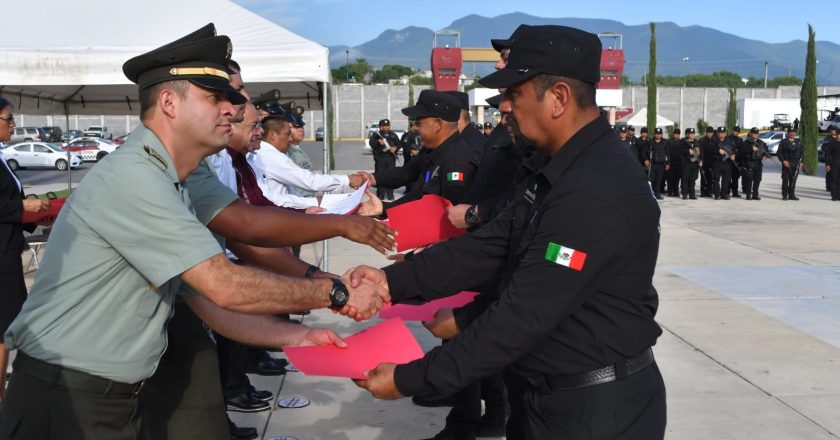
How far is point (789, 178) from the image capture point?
19.5 meters

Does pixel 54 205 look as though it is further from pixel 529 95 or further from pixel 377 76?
pixel 377 76

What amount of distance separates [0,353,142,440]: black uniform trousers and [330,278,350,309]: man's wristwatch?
76cm

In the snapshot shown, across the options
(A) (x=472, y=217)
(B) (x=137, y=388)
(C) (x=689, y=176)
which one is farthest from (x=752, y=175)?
(B) (x=137, y=388)

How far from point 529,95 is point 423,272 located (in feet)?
3.03

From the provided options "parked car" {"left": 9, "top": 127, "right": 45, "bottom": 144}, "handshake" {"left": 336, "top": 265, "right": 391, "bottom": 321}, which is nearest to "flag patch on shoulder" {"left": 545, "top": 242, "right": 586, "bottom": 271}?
"handshake" {"left": 336, "top": 265, "right": 391, "bottom": 321}

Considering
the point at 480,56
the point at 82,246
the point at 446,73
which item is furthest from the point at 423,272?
the point at 480,56

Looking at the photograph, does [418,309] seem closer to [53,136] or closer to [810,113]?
[810,113]

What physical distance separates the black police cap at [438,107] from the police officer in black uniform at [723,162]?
1610 cm

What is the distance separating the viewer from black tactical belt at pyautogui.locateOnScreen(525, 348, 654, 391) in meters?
2.25

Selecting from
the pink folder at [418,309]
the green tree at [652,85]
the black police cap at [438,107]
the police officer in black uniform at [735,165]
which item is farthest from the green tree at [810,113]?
the pink folder at [418,309]

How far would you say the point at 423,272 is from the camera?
3039 mm

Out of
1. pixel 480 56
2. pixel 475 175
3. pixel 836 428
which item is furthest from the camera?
pixel 480 56

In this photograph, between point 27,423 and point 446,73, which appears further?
point 446,73

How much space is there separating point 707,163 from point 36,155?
29.4 meters
